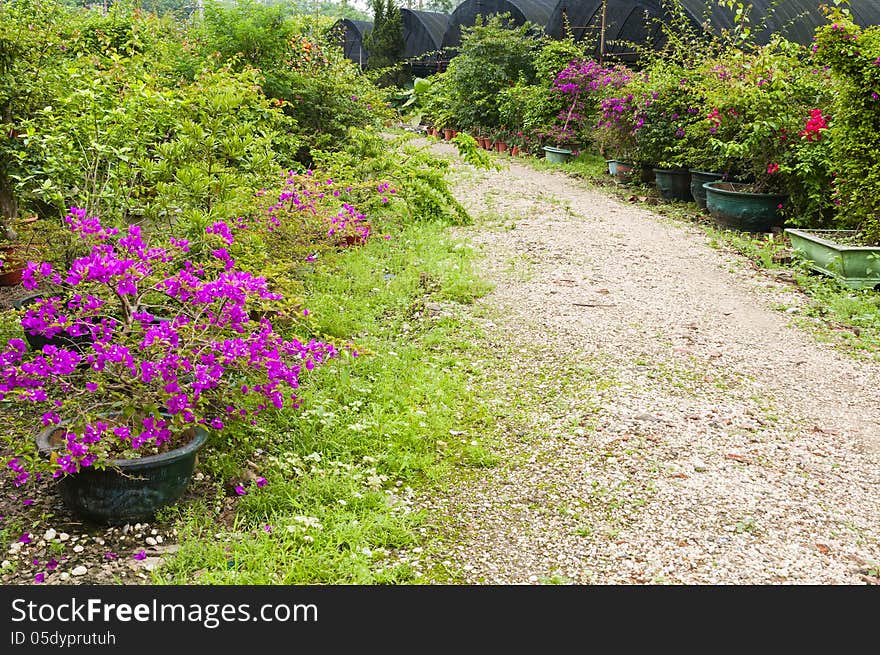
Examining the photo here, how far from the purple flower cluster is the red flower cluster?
558cm

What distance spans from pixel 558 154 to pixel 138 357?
1157cm

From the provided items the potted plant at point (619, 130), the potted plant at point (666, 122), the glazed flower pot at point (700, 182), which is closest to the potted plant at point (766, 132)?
the glazed flower pot at point (700, 182)

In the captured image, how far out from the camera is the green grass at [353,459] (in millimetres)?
2715

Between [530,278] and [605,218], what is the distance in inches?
110

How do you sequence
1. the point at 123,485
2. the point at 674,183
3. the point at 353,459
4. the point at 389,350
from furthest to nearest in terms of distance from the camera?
the point at 674,183 < the point at 389,350 < the point at 353,459 < the point at 123,485

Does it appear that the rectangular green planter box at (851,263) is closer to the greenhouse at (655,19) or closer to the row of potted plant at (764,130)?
the row of potted plant at (764,130)

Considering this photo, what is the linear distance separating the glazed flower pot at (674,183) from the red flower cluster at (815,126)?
2394mm

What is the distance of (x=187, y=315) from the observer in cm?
329

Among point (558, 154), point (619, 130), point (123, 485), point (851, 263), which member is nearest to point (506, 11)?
point (558, 154)

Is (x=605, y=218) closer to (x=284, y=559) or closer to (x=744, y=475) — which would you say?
(x=744, y=475)

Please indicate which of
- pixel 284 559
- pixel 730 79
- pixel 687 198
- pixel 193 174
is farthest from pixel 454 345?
pixel 687 198

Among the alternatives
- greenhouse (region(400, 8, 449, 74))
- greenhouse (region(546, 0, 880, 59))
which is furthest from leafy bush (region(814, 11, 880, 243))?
greenhouse (region(400, 8, 449, 74))

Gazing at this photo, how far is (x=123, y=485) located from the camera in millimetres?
2809

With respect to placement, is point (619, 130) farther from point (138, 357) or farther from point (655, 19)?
point (138, 357)
